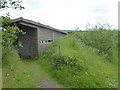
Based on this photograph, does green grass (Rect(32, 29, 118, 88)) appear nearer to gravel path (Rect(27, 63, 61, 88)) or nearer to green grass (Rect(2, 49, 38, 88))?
gravel path (Rect(27, 63, 61, 88))

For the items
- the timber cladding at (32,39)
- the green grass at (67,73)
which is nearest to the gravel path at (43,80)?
the green grass at (67,73)

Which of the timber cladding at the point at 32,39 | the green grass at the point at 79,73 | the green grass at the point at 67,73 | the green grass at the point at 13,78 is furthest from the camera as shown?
the timber cladding at the point at 32,39

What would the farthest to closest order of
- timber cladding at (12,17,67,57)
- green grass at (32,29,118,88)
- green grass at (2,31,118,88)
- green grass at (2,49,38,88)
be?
timber cladding at (12,17,67,57), green grass at (32,29,118,88), green grass at (2,31,118,88), green grass at (2,49,38,88)

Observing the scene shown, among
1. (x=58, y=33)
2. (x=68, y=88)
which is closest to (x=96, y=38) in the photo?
(x=58, y=33)

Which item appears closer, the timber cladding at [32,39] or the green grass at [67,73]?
the green grass at [67,73]

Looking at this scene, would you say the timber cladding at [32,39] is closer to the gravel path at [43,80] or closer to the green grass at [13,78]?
the gravel path at [43,80]

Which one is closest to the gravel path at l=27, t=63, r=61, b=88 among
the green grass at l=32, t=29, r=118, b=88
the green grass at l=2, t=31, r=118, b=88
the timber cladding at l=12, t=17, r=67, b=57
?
the green grass at l=2, t=31, r=118, b=88

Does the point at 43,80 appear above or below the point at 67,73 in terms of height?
below

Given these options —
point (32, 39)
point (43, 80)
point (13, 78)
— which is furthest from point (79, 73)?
point (32, 39)

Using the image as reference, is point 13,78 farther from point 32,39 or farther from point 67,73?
point 32,39

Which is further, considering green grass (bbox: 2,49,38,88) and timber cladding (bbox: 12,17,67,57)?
timber cladding (bbox: 12,17,67,57)

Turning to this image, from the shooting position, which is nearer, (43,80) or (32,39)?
(43,80)

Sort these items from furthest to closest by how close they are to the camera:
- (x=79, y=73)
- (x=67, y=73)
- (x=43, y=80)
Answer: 1. (x=67, y=73)
2. (x=79, y=73)
3. (x=43, y=80)

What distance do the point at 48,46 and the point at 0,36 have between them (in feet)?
40.4
